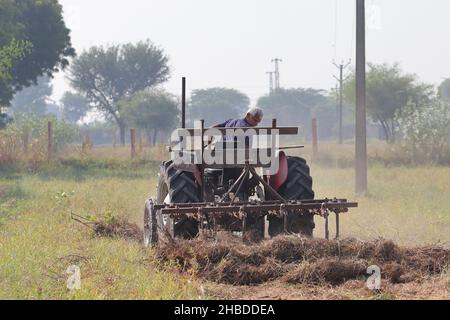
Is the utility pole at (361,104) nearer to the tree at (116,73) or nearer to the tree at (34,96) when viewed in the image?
the tree at (116,73)

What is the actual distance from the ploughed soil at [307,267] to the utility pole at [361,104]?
9.08m

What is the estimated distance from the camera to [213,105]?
101125 mm

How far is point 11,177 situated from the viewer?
23984mm

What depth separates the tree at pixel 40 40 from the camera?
35469 millimetres

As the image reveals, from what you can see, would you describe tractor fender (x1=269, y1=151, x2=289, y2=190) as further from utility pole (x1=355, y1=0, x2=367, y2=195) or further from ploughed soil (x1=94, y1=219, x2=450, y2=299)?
utility pole (x1=355, y1=0, x2=367, y2=195)

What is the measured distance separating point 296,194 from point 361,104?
8346 mm

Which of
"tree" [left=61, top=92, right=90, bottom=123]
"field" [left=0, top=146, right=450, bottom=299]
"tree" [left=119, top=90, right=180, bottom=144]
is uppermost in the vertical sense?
"tree" [left=61, top=92, right=90, bottom=123]

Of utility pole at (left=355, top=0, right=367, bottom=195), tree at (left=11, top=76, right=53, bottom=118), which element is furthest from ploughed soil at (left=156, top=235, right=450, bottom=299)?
tree at (left=11, top=76, right=53, bottom=118)

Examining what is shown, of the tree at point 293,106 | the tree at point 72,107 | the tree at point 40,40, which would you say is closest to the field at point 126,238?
the tree at point 40,40

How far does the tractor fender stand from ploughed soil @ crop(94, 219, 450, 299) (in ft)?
4.71

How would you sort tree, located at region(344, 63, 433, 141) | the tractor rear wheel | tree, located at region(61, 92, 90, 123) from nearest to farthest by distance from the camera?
the tractor rear wheel < tree, located at region(344, 63, 433, 141) < tree, located at region(61, 92, 90, 123)

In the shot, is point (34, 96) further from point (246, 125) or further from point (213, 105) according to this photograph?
point (246, 125)

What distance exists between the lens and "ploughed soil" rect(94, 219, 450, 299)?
23.7 ft
